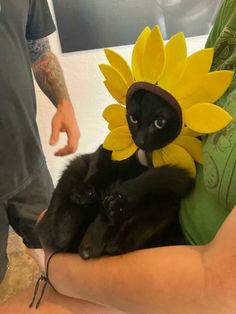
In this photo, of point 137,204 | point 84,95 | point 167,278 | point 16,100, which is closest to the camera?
point 167,278

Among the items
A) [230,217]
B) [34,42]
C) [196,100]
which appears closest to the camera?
[230,217]

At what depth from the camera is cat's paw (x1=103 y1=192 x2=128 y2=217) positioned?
54 cm

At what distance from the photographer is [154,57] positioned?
53 cm

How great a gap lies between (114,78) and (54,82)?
0.61 m

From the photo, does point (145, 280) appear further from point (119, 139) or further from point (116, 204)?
point (119, 139)

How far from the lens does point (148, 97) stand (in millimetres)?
553

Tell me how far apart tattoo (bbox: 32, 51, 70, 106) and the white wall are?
0.56 ft

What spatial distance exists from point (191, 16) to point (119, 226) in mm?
1037

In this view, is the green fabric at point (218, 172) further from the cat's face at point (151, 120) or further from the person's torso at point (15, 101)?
the person's torso at point (15, 101)

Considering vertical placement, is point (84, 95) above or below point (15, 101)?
below

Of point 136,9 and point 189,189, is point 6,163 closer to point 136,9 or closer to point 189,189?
point 189,189

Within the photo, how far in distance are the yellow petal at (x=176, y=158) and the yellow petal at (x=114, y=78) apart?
0.11 meters

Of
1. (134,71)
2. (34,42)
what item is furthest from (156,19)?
(134,71)

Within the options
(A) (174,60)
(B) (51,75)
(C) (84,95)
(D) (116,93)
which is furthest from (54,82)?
(A) (174,60)
